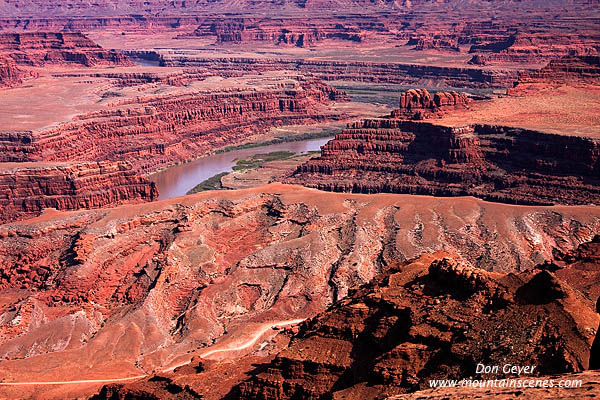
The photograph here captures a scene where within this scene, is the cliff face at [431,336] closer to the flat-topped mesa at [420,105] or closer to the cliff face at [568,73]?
the flat-topped mesa at [420,105]

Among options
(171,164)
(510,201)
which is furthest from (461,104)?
(171,164)

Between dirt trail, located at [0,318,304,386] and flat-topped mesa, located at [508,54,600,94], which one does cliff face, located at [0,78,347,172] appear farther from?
dirt trail, located at [0,318,304,386]

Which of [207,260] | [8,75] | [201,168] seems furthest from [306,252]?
[8,75]

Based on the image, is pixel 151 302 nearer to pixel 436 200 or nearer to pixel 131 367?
pixel 131 367

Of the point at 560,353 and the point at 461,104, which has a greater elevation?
the point at 560,353

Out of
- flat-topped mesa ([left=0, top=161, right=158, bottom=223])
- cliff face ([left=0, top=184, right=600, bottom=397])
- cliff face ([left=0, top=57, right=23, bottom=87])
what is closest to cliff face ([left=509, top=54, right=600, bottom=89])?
cliff face ([left=0, top=184, right=600, bottom=397])

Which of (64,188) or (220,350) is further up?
(64,188)

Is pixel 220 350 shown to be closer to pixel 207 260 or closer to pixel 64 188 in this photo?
pixel 207 260
